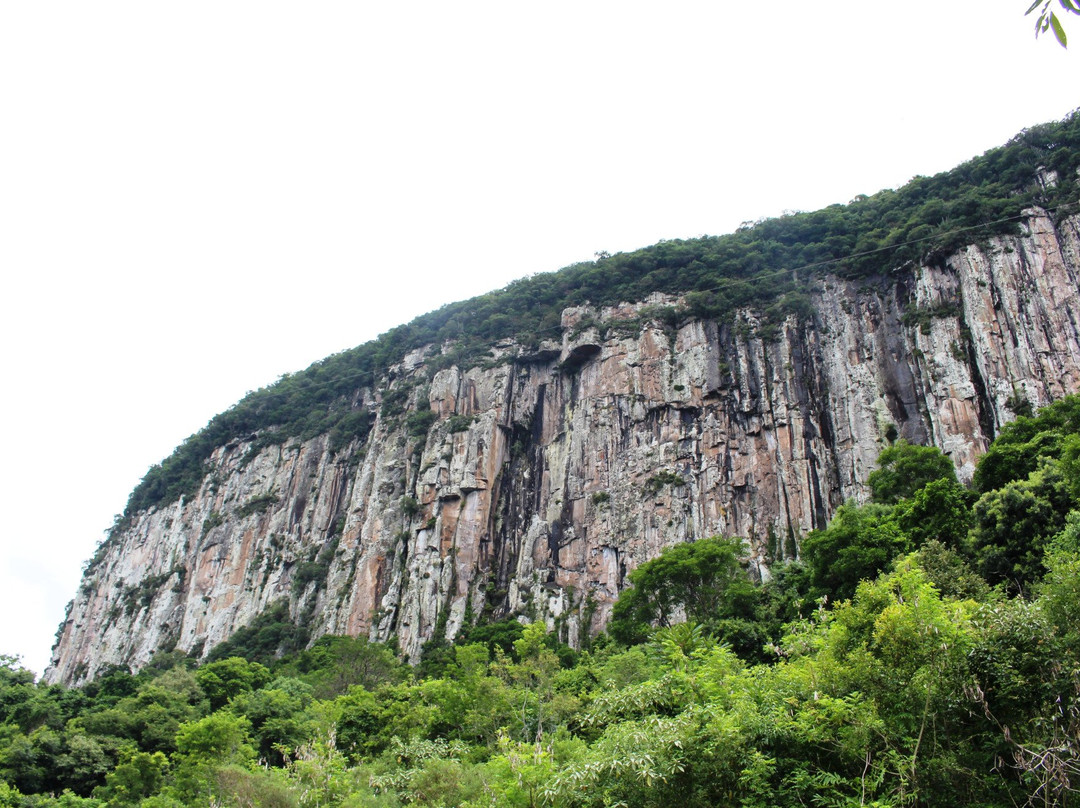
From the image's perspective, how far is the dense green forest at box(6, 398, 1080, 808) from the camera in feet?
36.0

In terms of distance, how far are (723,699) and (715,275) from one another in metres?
44.2

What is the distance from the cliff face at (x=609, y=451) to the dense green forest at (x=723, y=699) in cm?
481

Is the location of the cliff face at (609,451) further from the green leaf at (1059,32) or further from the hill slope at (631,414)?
the green leaf at (1059,32)

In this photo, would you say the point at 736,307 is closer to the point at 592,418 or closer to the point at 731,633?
the point at 592,418

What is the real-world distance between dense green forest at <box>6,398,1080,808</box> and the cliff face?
15.8 feet

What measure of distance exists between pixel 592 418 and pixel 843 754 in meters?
40.2

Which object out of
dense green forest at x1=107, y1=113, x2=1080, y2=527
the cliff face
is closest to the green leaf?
the cliff face

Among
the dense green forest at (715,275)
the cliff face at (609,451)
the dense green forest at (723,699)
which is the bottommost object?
the dense green forest at (723,699)

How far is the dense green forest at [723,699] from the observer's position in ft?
36.0

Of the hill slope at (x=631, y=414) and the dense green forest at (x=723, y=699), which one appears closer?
the dense green forest at (x=723, y=699)

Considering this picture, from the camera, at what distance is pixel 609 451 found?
163 ft

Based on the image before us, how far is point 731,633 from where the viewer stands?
2616 cm

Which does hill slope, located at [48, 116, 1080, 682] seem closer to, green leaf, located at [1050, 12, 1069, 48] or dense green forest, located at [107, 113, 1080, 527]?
dense green forest, located at [107, 113, 1080, 527]

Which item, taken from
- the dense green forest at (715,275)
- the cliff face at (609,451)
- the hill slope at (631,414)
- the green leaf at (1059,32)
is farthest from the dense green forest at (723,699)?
the dense green forest at (715,275)
